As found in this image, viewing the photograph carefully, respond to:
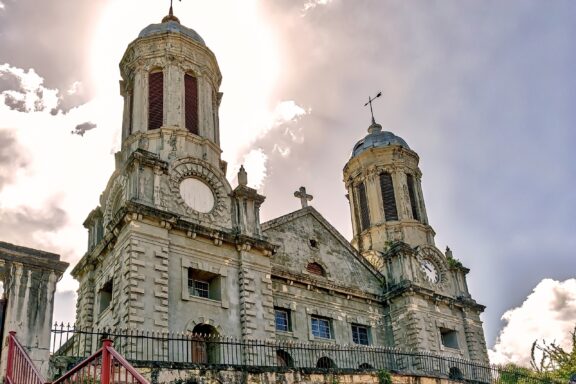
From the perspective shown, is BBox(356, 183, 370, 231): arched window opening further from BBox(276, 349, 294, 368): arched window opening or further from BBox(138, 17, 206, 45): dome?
BBox(138, 17, 206, 45): dome

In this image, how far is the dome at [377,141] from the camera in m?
37.4

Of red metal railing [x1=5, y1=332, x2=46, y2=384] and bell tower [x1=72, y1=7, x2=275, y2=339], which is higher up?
bell tower [x1=72, y1=7, x2=275, y2=339]

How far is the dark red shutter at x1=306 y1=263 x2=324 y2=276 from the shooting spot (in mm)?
28795

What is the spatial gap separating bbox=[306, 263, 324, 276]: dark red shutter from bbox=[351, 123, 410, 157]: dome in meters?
10.9

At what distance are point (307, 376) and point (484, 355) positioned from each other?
18.1 metres

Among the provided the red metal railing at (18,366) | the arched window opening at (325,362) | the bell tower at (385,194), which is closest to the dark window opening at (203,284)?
the arched window opening at (325,362)

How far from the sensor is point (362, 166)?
37.3m

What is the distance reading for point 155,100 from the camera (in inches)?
1078

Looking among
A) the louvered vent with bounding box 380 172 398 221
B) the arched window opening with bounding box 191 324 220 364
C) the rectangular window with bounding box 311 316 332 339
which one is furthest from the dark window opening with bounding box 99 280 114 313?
the louvered vent with bounding box 380 172 398 221

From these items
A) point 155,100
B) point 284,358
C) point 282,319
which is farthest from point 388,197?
point 155,100

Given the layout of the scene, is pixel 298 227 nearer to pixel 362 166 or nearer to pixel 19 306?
pixel 362 166

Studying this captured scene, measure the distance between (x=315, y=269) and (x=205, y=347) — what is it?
8.49 m

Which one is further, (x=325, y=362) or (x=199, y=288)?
(x=325, y=362)

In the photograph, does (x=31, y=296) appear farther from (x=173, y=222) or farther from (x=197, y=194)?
(x=197, y=194)
